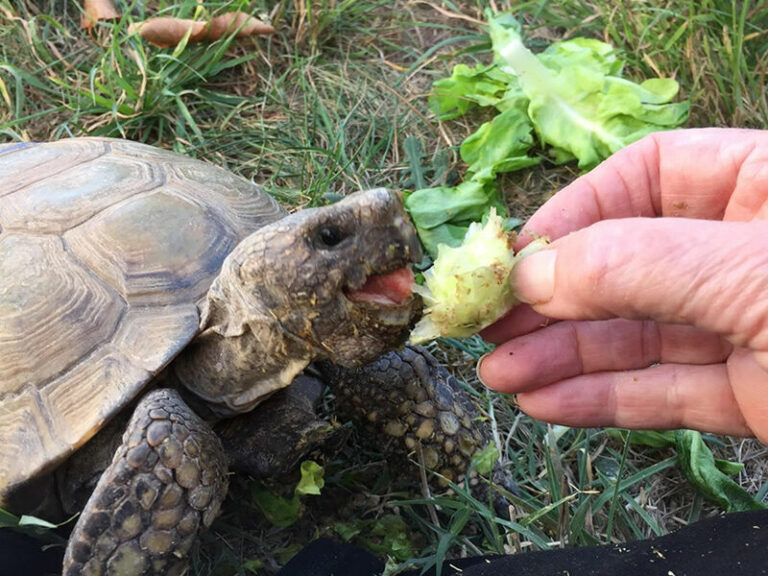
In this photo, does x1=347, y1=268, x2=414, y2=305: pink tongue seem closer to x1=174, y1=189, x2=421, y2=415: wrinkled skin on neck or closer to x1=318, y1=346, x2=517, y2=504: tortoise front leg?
x1=174, y1=189, x2=421, y2=415: wrinkled skin on neck

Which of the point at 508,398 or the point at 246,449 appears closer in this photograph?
the point at 246,449

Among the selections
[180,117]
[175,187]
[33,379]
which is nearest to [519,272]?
[175,187]

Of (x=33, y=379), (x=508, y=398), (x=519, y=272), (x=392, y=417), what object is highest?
(x=519, y=272)

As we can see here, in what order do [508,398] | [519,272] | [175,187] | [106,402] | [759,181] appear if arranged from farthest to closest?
1. [508,398]
2. [175,187]
3. [759,181]
4. [106,402]
5. [519,272]

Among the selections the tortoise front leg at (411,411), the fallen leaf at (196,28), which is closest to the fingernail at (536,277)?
the tortoise front leg at (411,411)

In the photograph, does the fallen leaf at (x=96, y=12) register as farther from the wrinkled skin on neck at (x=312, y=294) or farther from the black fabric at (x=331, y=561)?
the black fabric at (x=331, y=561)

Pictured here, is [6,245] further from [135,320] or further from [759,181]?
[759,181]
